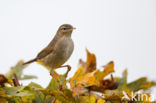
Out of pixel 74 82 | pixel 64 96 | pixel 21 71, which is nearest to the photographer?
pixel 64 96

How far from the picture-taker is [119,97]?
1153mm

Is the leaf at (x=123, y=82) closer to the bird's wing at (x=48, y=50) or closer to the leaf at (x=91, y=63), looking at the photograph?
the leaf at (x=91, y=63)

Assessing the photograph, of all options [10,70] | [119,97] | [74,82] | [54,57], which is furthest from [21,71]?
[54,57]

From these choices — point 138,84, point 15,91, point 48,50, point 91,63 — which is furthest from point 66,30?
point 15,91

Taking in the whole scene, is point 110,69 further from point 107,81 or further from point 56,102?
point 56,102

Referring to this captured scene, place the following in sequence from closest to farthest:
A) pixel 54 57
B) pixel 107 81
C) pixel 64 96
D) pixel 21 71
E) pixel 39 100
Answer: pixel 64 96
pixel 39 100
pixel 107 81
pixel 21 71
pixel 54 57

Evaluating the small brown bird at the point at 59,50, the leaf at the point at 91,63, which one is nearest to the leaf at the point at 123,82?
the leaf at the point at 91,63

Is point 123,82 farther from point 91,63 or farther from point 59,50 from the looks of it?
point 59,50

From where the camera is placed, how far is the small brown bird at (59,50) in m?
3.00

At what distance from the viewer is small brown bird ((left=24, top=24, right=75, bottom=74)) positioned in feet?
9.85

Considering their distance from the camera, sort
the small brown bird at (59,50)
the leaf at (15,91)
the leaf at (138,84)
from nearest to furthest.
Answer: the leaf at (15,91)
the leaf at (138,84)
the small brown bird at (59,50)

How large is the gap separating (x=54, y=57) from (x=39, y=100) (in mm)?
1906

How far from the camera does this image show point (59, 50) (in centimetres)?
315

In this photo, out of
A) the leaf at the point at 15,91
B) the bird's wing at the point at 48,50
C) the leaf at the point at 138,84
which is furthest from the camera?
the bird's wing at the point at 48,50
